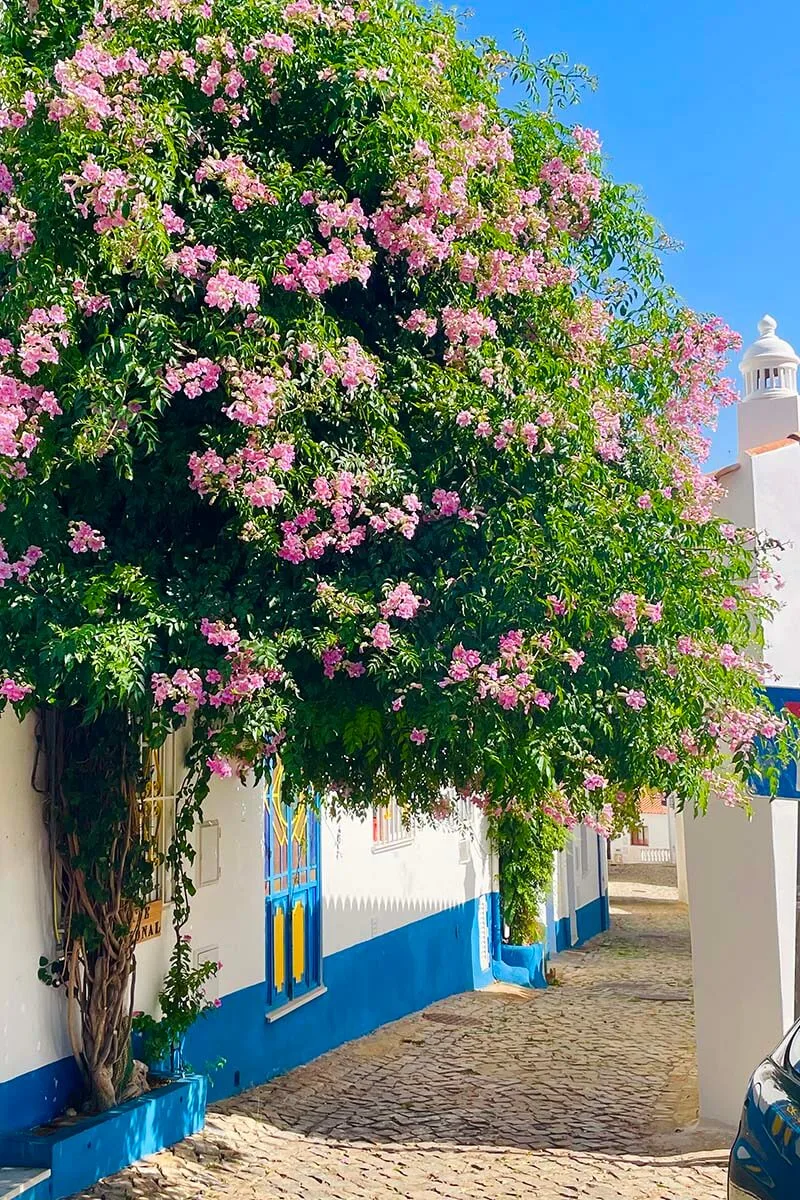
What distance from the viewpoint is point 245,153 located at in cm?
531

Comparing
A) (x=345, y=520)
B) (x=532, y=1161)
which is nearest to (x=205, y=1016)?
(x=532, y=1161)

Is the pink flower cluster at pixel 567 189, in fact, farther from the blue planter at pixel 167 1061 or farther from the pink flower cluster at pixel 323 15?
the blue planter at pixel 167 1061

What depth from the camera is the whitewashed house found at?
6.30 m

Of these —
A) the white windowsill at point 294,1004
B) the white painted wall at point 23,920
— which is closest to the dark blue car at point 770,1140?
the white painted wall at point 23,920

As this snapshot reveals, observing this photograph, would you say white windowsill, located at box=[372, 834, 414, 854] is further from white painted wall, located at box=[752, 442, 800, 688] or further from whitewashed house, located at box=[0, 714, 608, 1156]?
white painted wall, located at box=[752, 442, 800, 688]

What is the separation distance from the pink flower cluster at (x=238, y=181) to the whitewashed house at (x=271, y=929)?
9.42 ft

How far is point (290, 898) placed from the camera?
9.53 m

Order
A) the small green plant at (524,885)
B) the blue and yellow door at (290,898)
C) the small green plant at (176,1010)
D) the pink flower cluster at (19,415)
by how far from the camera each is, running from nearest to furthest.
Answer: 1. the pink flower cluster at (19,415)
2. the small green plant at (176,1010)
3. the blue and yellow door at (290,898)
4. the small green plant at (524,885)

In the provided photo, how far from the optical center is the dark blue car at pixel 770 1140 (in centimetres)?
315

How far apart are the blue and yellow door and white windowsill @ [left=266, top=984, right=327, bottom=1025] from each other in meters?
0.04

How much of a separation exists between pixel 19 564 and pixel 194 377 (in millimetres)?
1049

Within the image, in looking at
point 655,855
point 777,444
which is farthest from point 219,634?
point 655,855

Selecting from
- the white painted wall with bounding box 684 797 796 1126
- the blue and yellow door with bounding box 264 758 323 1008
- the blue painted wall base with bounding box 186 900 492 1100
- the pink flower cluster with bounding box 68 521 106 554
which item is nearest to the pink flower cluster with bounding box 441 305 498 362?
the pink flower cluster with bounding box 68 521 106 554

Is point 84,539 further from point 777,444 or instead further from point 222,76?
point 777,444
